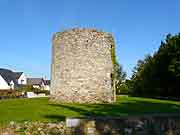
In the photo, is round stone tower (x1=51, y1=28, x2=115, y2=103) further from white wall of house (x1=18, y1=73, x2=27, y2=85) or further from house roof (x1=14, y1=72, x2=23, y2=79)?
white wall of house (x1=18, y1=73, x2=27, y2=85)

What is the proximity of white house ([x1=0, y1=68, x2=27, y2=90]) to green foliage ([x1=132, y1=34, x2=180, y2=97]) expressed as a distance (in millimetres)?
34197

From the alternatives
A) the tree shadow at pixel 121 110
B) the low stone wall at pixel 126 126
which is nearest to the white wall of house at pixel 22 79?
the tree shadow at pixel 121 110

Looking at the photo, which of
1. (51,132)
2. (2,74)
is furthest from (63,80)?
(2,74)

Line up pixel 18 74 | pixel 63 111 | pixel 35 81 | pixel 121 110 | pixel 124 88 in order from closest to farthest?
pixel 63 111 → pixel 121 110 → pixel 124 88 → pixel 18 74 → pixel 35 81

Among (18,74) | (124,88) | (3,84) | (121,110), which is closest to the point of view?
(121,110)

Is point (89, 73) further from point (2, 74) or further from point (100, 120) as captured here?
point (2, 74)

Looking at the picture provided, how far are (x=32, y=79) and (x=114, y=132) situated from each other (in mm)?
86931

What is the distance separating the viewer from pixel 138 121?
11.8 metres

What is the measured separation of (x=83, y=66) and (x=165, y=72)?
2387cm

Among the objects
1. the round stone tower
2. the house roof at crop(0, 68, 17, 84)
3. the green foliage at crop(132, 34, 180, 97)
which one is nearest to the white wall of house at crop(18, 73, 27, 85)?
the house roof at crop(0, 68, 17, 84)

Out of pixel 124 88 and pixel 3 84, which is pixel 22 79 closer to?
pixel 3 84

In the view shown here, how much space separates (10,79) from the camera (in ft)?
259

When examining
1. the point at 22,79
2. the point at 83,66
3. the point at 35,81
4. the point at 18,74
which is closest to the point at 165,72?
the point at 83,66

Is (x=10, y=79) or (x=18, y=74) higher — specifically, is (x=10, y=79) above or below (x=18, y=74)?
below
